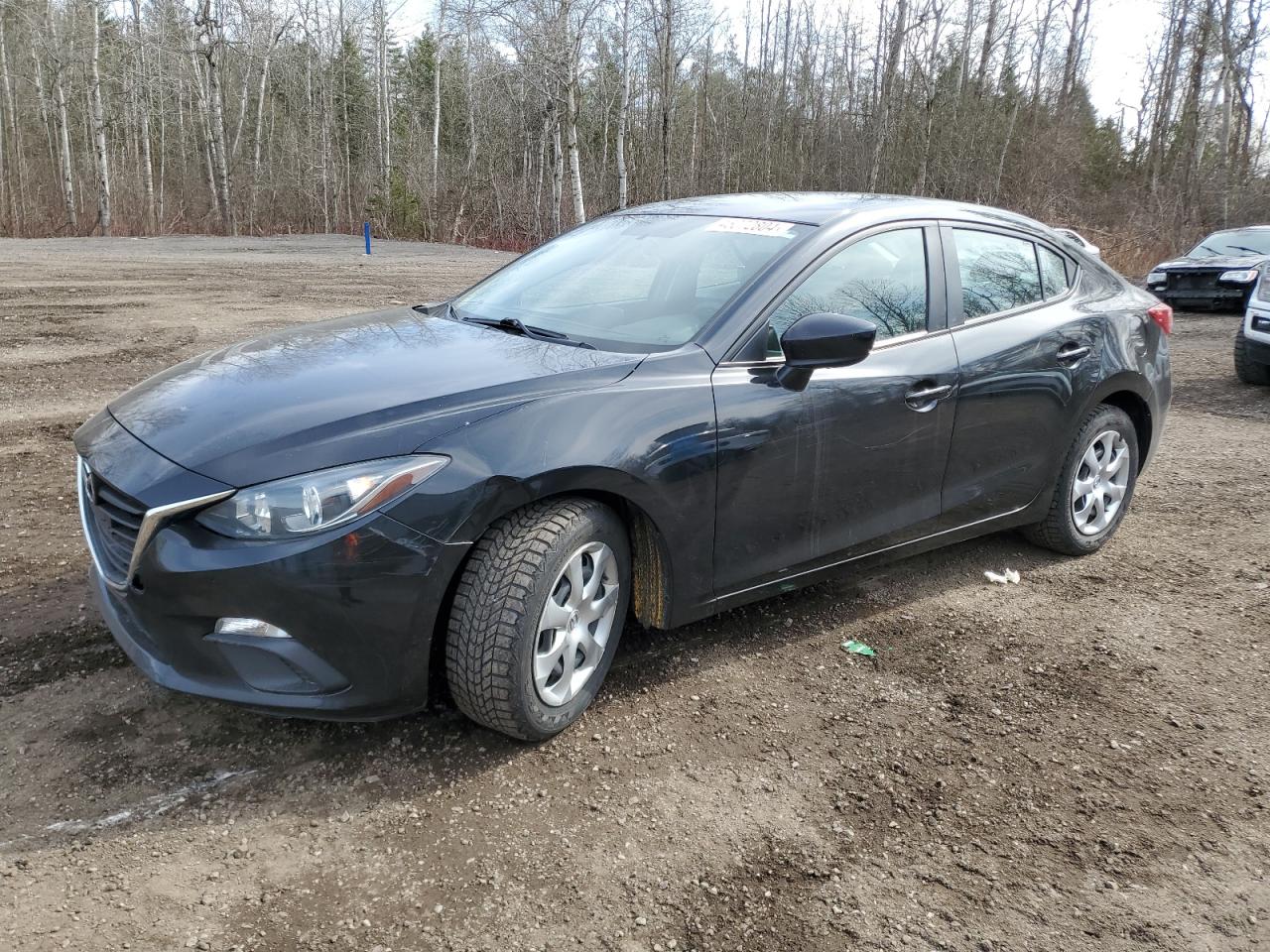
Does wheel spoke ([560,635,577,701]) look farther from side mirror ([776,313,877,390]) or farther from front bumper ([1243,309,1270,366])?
front bumper ([1243,309,1270,366])

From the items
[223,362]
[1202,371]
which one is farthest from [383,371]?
[1202,371]

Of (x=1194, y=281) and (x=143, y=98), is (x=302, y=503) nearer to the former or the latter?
(x=1194, y=281)

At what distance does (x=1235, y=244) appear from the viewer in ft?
53.5

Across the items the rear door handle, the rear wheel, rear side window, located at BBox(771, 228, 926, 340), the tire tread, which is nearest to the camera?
the tire tread

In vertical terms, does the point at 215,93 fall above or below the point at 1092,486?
above

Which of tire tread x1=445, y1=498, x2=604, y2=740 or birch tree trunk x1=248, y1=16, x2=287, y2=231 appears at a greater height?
birch tree trunk x1=248, y1=16, x2=287, y2=231

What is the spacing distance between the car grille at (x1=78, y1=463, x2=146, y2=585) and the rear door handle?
373 cm

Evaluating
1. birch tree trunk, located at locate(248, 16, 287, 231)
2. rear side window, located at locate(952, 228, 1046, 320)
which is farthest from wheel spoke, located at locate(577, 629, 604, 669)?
birch tree trunk, located at locate(248, 16, 287, 231)

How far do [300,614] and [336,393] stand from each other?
715 millimetres

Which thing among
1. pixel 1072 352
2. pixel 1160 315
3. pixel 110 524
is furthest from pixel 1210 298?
pixel 110 524

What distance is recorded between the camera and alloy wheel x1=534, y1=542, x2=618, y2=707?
116 inches

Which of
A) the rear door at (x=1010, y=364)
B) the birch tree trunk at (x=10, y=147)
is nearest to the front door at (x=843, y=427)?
the rear door at (x=1010, y=364)

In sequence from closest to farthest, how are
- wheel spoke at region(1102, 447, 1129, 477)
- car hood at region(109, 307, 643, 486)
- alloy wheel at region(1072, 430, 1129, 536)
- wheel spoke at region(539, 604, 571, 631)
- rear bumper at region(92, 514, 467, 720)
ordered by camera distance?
rear bumper at region(92, 514, 467, 720) < car hood at region(109, 307, 643, 486) < wheel spoke at region(539, 604, 571, 631) < alloy wheel at region(1072, 430, 1129, 536) < wheel spoke at region(1102, 447, 1129, 477)

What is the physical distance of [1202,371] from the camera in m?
11.0
